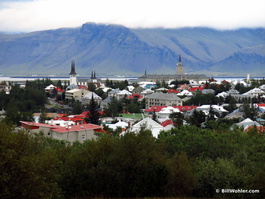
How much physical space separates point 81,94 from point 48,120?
145ft

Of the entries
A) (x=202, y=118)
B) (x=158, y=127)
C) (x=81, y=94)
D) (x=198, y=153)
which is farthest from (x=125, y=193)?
(x=81, y=94)

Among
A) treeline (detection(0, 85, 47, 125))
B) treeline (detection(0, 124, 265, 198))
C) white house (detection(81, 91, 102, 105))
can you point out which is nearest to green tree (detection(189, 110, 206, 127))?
treeline (detection(0, 85, 47, 125))

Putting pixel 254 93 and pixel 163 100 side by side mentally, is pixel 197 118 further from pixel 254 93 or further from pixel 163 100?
pixel 254 93

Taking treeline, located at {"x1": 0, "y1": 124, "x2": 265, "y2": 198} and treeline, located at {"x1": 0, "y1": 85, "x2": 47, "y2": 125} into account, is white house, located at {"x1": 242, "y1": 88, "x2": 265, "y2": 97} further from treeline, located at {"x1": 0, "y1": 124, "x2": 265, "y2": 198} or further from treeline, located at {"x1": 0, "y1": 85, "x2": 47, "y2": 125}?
treeline, located at {"x1": 0, "y1": 124, "x2": 265, "y2": 198}

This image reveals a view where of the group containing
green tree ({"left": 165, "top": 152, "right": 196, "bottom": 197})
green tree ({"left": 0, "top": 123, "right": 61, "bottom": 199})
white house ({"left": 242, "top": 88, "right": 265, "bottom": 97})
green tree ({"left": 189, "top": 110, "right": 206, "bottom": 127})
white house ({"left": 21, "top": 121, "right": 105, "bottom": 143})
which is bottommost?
white house ({"left": 242, "top": 88, "right": 265, "bottom": 97})

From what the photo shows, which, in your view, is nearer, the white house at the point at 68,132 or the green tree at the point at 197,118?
the white house at the point at 68,132

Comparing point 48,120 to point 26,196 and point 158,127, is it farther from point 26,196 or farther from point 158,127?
→ point 26,196

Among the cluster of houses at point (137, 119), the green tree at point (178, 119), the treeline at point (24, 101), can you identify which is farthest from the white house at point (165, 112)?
the treeline at point (24, 101)

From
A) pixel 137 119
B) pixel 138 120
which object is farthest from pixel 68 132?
pixel 137 119

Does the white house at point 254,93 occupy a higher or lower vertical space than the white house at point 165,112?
higher

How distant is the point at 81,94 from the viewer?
9331cm

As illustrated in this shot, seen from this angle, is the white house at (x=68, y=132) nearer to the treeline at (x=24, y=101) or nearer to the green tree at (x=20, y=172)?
the green tree at (x=20, y=172)

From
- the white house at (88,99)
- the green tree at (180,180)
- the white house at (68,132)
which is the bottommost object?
the white house at (88,99)

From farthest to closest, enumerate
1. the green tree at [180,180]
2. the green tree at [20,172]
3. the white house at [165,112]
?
the white house at [165,112] → the green tree at [180,180] → the green tree at [20,172]
